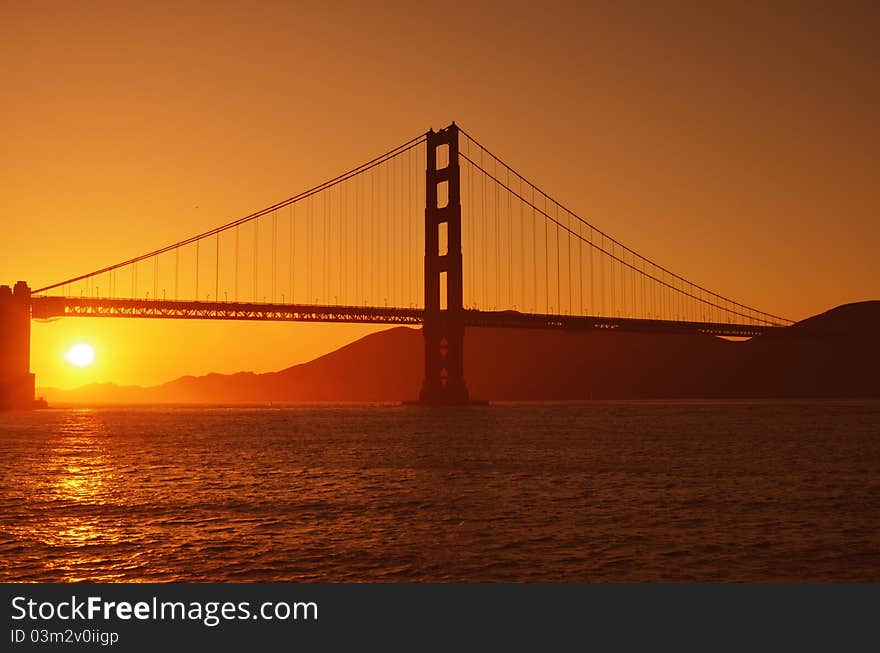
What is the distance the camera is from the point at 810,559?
1590cm

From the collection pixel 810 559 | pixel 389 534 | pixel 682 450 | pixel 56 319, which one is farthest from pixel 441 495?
pixel 56 319

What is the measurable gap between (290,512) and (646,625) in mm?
12765

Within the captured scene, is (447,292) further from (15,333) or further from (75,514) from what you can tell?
(75,514)

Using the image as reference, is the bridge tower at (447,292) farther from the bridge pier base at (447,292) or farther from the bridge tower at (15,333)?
the bridge tower at (15,333)

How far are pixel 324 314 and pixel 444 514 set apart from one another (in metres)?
67.5

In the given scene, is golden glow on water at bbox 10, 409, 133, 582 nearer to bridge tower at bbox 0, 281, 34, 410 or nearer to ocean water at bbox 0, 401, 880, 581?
ocean water at bbox 0, 401, 880, 581

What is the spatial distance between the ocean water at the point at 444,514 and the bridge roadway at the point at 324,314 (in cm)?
4048

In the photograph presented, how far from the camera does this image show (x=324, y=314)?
289ft

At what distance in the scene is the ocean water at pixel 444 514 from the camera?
15.5m

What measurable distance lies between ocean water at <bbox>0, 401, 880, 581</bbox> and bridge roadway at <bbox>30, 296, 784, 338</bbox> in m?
40.5

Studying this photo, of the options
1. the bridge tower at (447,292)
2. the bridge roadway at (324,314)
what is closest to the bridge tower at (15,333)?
the bridge roadway at (324,314)

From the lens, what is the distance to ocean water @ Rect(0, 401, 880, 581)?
15461 mm

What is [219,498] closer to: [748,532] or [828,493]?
[748,532]

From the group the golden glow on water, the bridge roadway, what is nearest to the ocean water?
the golden glow on water
